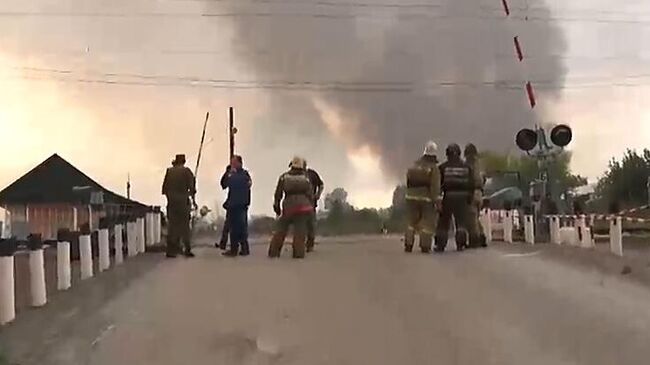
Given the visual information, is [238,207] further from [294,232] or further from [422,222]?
[422,222]

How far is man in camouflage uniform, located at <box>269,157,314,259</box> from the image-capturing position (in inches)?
770

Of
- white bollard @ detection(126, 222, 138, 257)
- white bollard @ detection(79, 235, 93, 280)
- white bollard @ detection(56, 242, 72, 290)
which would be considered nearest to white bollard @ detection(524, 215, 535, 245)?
white bollard @ detection(126, 222, 138, 257)

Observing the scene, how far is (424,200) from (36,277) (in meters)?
8.70

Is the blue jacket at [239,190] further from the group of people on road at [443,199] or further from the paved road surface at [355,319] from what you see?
the paved road surface at [355,319]

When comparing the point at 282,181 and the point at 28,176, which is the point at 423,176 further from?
the point at 28,176

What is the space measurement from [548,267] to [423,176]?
4108 millimetres

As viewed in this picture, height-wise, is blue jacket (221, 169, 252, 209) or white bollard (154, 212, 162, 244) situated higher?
blue jacket (221, 169, 252, 209)

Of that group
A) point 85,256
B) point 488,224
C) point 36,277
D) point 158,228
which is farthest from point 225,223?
point 36,277

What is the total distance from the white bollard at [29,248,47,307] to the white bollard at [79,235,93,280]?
2.91 m

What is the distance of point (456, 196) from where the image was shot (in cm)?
2080

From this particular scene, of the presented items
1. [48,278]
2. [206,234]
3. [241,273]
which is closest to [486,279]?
[241,273]

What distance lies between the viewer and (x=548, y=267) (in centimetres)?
→ 1667

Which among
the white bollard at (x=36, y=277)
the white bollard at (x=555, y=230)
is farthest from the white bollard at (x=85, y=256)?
the white bollard at (x=555, y=230)

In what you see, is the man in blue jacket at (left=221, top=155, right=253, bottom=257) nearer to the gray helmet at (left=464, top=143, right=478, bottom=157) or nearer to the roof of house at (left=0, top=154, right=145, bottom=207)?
the gray helmet at (left=464, top=143, right=478, bottom=157)
